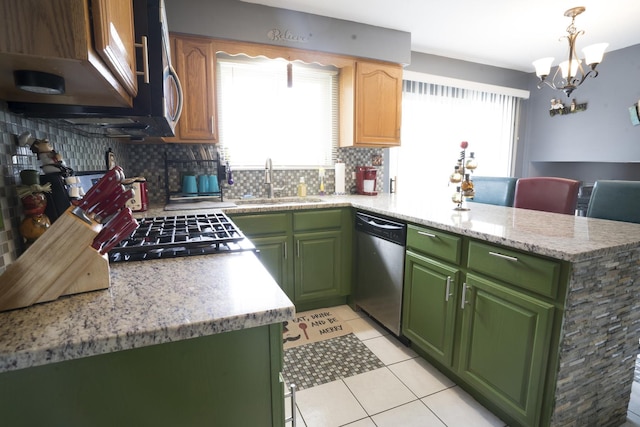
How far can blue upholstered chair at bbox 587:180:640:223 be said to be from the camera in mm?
1920

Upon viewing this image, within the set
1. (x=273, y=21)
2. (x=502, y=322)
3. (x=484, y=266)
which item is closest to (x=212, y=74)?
(x=273, y=21)

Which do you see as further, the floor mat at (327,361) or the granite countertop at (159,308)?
the floor mat at (327,361)

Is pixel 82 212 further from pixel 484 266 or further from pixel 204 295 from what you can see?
pixel 484 266

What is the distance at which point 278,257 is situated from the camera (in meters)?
2.52

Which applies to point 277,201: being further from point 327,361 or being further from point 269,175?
point 327,361

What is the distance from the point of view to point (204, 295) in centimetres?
80

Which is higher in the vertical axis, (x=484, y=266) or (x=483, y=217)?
(x=483, y=217)

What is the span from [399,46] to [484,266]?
8.10ft

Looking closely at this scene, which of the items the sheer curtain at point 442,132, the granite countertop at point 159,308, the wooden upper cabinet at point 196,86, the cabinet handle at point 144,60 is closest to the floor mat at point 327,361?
the granite countertop at point 159,308

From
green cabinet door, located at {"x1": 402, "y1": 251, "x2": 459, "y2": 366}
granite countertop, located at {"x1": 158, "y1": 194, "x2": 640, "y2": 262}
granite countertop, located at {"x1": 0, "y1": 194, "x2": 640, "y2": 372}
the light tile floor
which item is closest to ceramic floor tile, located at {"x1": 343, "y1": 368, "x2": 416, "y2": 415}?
the light tile floor

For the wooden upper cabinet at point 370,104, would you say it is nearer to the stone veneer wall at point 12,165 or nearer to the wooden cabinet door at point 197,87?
the wooden cabinet door at point 197,87

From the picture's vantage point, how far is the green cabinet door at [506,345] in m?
1.31

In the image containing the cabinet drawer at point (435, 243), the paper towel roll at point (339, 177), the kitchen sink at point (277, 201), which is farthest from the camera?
the paper towel roll at point (339, 177)

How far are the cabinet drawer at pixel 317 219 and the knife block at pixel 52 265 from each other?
1793 millimetres
